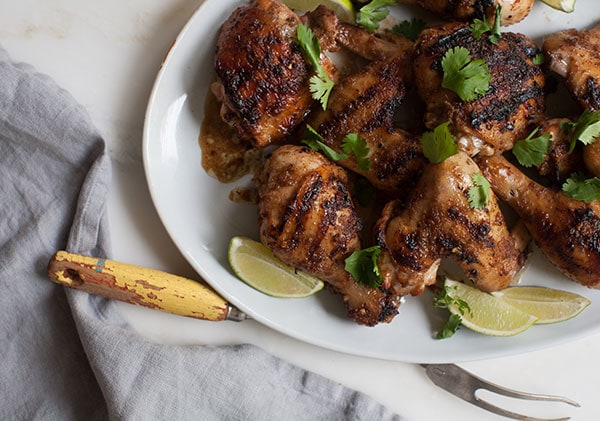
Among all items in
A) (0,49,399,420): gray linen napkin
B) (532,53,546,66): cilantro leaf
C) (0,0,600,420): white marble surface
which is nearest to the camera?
(532,53,546,66): cilantro leaf

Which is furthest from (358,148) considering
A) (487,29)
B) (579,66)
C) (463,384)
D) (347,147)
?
(463,384)

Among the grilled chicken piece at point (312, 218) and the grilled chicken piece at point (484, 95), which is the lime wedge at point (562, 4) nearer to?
the grilled chicken piece at point (484, 95)

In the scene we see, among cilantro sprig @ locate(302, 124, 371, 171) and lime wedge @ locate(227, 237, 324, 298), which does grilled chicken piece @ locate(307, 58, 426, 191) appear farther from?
lime wedge @ locate(227, 237, 324, 298)

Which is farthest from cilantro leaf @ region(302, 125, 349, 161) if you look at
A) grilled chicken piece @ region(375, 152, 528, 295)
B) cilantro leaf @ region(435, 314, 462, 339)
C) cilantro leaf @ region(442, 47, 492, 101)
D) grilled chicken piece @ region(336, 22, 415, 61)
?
cilantro leaf @ region(435, 314, 462, 339)

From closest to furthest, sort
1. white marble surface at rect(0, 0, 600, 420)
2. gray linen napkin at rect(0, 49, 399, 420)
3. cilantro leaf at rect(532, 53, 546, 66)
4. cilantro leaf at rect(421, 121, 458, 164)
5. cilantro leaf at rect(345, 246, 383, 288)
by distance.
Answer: cilantro leaf at rect(421, 121, 458, 164) < cilantro leaf at rect(345, 246, 383, 288) < cilantro leaf at rect(532, 53, 546, 66) < gray linen napkin at rect(0, 49, 399, 420) < white marble surface at rect(0, 0, 600, 420)

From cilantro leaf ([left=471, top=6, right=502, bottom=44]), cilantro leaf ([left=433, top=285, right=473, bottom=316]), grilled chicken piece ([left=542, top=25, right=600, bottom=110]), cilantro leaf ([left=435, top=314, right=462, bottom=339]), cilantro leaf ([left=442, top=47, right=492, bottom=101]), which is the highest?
cilantro leaf ([left=471, top=6, right=502, bottom=44])

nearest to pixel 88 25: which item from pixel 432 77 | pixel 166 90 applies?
pixel 166 90

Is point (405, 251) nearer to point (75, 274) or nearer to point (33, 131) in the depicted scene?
point (75, 274)

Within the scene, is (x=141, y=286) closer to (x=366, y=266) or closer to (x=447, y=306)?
(x=366, y=266)
